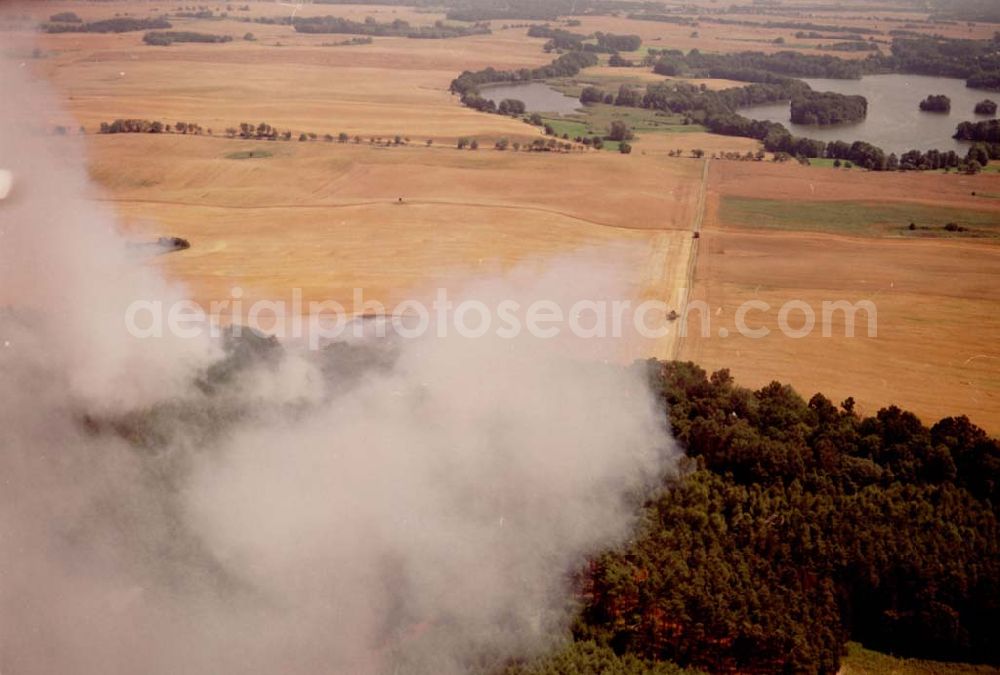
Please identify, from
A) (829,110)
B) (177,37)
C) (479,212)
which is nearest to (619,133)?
(829,110)

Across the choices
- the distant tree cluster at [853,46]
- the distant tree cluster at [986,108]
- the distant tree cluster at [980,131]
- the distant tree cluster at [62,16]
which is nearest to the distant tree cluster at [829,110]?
the distant tree cluster at [980,131]

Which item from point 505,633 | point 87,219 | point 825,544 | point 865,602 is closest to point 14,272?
point 87,219

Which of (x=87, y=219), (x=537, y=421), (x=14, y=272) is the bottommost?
(x=537, y=421)

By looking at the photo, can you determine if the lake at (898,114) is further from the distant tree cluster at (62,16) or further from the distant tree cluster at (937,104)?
the distant tree cluster at (62,16)

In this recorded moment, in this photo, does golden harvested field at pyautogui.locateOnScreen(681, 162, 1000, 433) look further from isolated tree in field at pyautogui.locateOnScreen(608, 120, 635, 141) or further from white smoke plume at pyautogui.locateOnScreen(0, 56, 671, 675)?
isolated tree in field at pyautogui.locateOnScreen(608, 120, 635, 141)

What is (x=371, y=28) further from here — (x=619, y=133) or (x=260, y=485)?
(x=260, y=485)

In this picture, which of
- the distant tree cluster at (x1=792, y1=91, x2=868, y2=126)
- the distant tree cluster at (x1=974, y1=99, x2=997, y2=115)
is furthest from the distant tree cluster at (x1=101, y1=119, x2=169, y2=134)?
the distant tree cluster at (x1=974, y1=99, x2=997, y2=115)

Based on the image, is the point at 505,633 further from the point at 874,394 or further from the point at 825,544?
the point at 874,394
